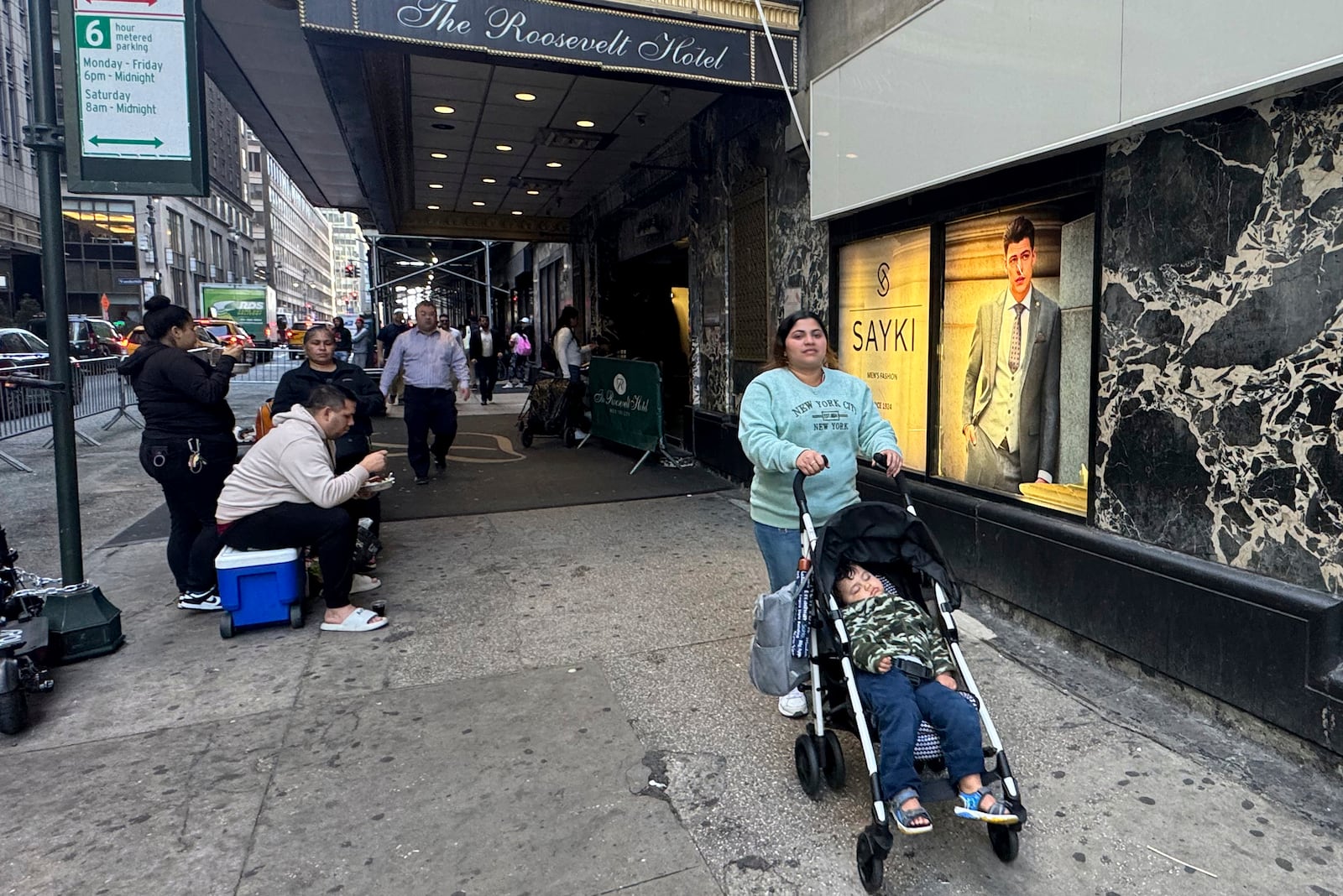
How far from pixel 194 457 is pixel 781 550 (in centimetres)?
363

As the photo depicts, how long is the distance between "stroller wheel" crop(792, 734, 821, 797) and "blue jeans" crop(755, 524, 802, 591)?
70cm

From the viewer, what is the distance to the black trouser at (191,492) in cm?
481

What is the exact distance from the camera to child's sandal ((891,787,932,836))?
7.89 ft

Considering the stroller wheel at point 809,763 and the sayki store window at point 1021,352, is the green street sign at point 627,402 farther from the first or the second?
the stroller wheel at point 809,763

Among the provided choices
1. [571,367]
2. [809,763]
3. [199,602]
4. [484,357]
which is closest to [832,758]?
[809,763]

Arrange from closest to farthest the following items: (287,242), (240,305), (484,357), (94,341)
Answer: (484,357)
(94,341)
(240,305)
(287,242)

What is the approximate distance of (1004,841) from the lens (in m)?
2.62

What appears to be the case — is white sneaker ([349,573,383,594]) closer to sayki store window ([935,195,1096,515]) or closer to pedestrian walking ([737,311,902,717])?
pedestrian walking ([737,311,902,717])

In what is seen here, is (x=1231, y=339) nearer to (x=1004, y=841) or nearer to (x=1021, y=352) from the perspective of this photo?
(x=1021, y=352)

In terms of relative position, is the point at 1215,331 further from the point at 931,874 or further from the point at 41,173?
the point at 41,173

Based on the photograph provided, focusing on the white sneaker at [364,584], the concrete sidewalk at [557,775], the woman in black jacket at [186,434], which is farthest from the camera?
the white sneaker at [364,584]

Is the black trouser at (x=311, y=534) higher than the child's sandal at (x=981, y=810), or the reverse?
the black trouser at (x=311, y=534)

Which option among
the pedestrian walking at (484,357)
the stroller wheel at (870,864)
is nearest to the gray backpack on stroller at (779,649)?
the stroller wheel at (870,864)

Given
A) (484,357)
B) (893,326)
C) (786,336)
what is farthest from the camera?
(484,357)
